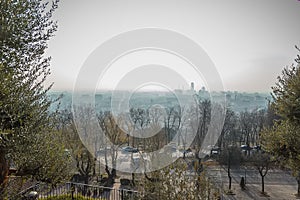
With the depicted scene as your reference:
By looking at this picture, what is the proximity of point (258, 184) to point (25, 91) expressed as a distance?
1209cm

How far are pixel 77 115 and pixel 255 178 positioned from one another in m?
9.17

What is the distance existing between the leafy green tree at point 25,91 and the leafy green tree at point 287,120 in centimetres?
345

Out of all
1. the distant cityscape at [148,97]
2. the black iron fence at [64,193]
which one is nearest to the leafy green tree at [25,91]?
the black iron fence at [64,193]

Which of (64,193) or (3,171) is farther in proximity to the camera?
(64,193)

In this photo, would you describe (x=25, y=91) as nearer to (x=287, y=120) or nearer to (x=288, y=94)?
(x=288, y=94)

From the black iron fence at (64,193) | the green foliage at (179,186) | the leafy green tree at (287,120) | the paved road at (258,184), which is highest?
the leafy green tree at (287,120)

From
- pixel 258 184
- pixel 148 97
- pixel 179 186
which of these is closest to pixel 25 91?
pixel 179 186

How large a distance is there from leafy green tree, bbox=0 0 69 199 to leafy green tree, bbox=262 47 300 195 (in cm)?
345

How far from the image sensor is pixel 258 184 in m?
12.1

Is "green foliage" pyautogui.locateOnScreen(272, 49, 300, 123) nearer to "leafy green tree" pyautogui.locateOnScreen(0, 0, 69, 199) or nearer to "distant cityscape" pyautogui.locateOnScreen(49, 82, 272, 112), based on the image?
"leafy green tree" pyautogui.locateOnScreen(0, 0, 69, 199)

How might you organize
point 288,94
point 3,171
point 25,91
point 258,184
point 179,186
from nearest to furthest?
point 25,91 < point 3,171 < point 179,186 < point 288,94 < point 258,184

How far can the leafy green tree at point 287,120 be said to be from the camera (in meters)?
3.98

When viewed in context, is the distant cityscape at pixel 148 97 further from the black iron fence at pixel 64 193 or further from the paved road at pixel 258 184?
the black iron fence at pixel 64 193

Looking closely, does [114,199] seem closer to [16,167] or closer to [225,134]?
[16,167]
